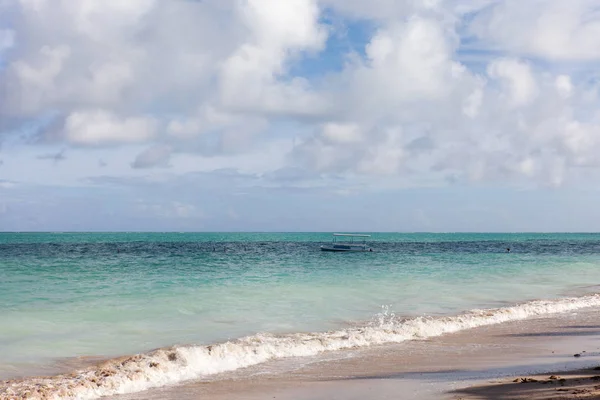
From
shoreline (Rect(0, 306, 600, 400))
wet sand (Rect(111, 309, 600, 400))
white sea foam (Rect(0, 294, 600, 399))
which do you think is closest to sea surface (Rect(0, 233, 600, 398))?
white sea foam (Rect(0, 294, 600, 399))

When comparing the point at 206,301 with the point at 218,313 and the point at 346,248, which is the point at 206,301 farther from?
the point at 346,248

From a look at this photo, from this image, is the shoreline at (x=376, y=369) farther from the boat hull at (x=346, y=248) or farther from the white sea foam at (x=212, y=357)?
the boat hull at (x=346, y=248)

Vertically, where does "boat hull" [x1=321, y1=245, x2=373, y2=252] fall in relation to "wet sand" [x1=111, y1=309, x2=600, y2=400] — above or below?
above

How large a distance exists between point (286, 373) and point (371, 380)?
2.03 m

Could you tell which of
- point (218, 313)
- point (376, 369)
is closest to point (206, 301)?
point (218, 313)

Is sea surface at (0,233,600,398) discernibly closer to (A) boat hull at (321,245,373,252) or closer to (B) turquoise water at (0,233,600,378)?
(B) turquoise water at (0,233,600,378)

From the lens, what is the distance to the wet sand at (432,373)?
399 inches

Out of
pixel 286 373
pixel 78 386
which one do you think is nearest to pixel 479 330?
pixel 286 373

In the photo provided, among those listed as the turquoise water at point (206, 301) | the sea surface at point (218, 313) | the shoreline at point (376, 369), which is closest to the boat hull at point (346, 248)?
the turquoise water at point (206, 301)

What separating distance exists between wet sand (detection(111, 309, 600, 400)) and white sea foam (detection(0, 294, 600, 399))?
547 millimetres

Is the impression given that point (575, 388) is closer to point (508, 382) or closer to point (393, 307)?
point (508, 382)

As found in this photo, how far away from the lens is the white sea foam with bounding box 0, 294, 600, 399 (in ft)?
36.8

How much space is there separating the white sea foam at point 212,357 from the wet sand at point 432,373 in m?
0.55

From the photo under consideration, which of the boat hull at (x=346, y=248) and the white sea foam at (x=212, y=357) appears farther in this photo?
the boat hull at (x=346, y=248)
